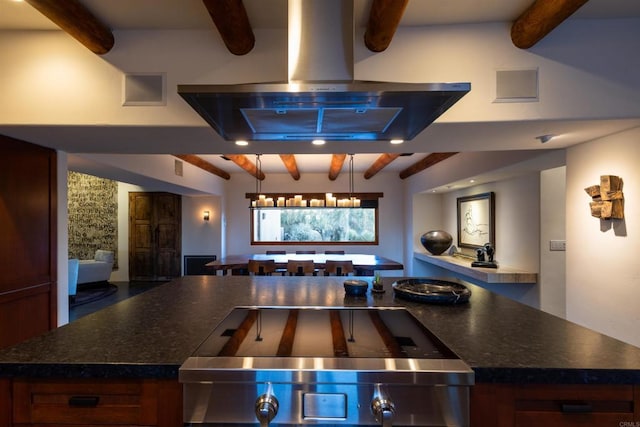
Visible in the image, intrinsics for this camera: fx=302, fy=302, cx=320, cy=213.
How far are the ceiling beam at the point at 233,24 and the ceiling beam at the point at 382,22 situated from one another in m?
0.77

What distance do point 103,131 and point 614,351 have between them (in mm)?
3078

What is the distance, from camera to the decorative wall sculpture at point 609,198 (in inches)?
86.7

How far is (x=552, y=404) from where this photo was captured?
99 centimetres

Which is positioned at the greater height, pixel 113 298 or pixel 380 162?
pixel 380 162

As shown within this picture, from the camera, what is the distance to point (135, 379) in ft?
3.32

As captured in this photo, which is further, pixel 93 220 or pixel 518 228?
pixel 93 220

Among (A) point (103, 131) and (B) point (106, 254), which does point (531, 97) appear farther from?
(B) point (106, 254)

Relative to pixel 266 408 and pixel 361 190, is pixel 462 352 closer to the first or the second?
pixel 266 408

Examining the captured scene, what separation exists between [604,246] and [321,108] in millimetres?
2514

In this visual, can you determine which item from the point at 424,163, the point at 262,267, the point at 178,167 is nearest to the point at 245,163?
the point at 178,167

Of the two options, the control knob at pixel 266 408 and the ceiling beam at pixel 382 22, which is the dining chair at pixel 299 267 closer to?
the ceiling beam at pixel 382 22

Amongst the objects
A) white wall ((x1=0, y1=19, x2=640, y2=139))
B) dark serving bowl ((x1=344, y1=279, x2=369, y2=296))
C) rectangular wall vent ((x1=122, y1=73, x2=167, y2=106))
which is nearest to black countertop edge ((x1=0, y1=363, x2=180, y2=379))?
dark serving bowl ((x1=344, y1=279, x2=369, y2=296))

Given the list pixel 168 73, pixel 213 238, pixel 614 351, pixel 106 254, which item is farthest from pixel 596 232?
pixel 106 254

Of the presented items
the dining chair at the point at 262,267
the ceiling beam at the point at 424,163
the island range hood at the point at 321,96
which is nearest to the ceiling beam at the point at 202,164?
the dining chair at the point at 262,267
